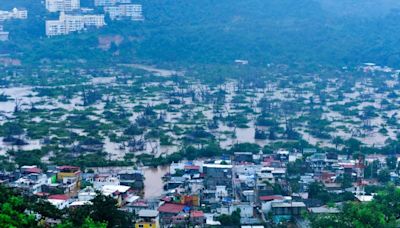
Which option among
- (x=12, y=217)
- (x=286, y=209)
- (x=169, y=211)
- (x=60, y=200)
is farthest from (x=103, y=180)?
(x=12, y=217)

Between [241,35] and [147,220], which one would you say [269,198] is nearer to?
[147,220]

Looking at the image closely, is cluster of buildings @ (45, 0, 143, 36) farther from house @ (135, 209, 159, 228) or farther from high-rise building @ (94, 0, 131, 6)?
house @ (135, 209, 159, 228)

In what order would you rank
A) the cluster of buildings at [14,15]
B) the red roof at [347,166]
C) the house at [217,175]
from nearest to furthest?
the house at [217,175] → the red roof at [347,166] → the cluster of buildings at [14,15]

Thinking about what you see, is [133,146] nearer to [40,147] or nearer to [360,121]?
[40,147]

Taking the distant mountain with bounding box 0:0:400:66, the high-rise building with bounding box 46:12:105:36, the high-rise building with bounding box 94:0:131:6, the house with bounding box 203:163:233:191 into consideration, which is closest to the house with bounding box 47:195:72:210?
the house with bounding box 203:163:233:191

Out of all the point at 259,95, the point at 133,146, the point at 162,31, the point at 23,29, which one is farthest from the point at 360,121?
the point at 23,29

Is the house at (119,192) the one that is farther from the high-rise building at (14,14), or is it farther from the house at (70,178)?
the high-rise building at (14,14)

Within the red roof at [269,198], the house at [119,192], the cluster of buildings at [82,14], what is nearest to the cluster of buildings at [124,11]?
the cluster of buildings at [82,14]
